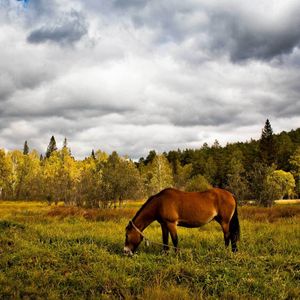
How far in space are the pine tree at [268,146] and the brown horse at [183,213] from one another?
72485 millimetres

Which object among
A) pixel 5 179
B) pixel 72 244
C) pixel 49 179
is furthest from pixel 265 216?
pixel 5 179

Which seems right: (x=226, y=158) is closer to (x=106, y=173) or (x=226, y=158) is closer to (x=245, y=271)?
(x=106, y=173)

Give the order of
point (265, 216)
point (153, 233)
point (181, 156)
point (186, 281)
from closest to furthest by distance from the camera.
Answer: point (186, 281) < point (153, 233) < point (265, 216) < point (181, 156)

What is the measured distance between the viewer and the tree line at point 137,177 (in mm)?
52812

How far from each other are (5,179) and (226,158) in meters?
58.3

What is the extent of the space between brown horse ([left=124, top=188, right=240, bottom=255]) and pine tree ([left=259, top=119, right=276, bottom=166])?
7249 centimetres

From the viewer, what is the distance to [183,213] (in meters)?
10.9

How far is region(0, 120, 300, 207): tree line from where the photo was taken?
173 ft

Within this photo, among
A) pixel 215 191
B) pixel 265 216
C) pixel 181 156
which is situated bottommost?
pixel 265 216

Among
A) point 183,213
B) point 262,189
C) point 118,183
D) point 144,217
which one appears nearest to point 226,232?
point 183,213

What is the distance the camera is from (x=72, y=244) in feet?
38.0

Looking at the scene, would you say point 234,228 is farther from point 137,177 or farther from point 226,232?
point 137,177

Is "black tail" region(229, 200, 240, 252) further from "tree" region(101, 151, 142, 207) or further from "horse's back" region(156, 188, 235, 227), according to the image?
"tree" region(101, 151, 142, 207)

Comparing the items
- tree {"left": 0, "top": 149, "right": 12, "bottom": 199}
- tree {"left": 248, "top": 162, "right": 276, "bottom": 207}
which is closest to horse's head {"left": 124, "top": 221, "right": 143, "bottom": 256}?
tree {"left": 248, "top": 162, "right": 276, "bottom": 207}
